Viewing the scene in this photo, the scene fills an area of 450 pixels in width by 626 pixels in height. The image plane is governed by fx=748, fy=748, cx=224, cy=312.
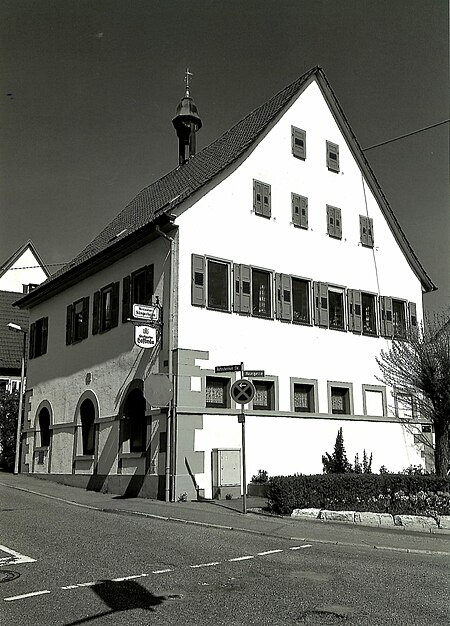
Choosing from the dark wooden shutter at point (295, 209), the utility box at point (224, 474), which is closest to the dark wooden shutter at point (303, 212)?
the dark wooden shutter at point (295, 209)

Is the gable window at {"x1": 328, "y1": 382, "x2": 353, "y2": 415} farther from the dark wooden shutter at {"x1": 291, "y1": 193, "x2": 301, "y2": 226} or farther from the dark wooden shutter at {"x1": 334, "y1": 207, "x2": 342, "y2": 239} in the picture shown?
the dark wooden shutter at {"x1": 291, "y1": 193, "x2": 301, "y2": 226}

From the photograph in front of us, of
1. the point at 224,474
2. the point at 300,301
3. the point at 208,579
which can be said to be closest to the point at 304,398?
the point at 300,301

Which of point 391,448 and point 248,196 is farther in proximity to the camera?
point 391,448

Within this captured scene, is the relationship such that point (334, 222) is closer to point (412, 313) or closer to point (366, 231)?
point (366, 231)

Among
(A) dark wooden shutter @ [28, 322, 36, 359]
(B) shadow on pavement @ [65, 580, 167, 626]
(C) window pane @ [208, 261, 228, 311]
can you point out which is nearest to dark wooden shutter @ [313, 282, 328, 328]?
(C) window pane @ [208, 261, 228, 311]

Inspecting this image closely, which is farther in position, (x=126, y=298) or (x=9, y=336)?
(x=9, y=336)

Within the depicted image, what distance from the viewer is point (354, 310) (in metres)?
25.2

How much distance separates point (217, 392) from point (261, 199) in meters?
6.33

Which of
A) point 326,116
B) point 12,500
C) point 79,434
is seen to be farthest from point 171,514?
point 326,116

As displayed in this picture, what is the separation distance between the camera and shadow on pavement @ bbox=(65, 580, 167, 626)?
6.84 metres

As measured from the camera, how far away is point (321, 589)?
7840 millimetres

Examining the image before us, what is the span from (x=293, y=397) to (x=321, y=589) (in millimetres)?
14655

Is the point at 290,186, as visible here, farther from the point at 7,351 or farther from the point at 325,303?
the point at 7,351

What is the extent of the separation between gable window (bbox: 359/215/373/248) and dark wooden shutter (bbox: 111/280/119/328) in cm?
884
